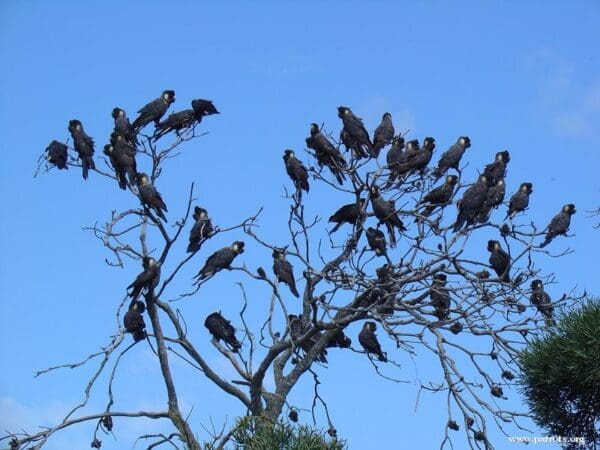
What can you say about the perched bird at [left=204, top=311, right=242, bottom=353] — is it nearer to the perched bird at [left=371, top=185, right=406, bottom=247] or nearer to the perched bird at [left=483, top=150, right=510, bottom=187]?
the perched bird at [left=371, top=185, right=406, bottom=247]

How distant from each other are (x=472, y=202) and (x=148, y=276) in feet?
10.6

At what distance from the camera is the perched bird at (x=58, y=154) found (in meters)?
12.4

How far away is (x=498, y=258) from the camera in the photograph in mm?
11945

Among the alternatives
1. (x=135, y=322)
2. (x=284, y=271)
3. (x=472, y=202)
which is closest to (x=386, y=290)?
(x=284, y=271)

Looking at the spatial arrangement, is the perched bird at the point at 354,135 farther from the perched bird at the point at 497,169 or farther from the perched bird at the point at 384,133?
the perched bird at the point at 497,169

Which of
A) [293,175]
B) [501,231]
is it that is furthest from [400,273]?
[293,175]

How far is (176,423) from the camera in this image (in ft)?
34.3

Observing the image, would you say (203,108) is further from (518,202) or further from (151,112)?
(518,202)

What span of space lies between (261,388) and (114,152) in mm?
2786

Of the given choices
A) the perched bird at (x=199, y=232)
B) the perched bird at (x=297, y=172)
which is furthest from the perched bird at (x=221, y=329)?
the perched bird at (x=297, y=172)

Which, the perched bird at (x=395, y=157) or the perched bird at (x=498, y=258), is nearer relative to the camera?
the perched bird at (x=395, y=157)

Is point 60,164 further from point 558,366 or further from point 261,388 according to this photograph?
point 558,366

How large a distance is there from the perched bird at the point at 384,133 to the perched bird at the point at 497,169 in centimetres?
102

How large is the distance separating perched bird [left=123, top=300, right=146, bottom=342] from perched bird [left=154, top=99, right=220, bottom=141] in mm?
1606
